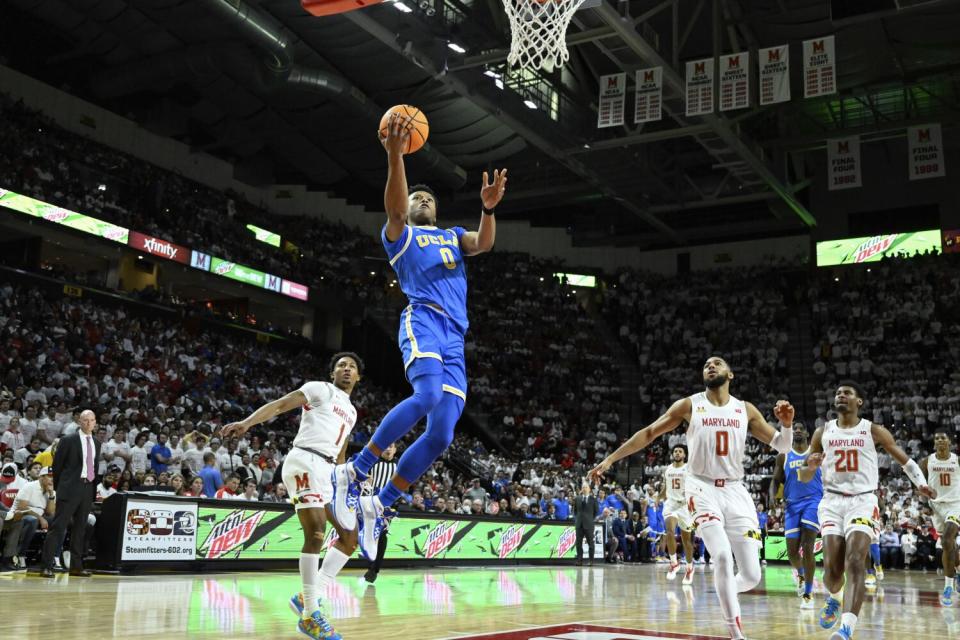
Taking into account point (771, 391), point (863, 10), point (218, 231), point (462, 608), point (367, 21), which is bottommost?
point (462, 608)

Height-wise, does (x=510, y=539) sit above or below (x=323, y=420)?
below

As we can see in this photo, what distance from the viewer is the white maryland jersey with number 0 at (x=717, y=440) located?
6105mm

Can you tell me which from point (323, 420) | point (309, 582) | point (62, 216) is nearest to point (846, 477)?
point (323, 420)

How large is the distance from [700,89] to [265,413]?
758 inches

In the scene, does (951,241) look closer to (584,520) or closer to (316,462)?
(584,520)

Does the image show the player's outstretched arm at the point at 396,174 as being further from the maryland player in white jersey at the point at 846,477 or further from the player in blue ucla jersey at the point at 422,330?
the maryland player in white jersey at the point at 846,477

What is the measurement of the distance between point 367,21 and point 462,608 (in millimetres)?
16546

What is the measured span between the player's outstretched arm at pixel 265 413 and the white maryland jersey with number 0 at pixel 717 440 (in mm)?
2781

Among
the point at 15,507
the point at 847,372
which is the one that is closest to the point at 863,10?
the point at 847,372

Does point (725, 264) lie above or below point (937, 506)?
above

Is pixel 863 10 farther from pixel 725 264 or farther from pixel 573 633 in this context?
pixel 573 633

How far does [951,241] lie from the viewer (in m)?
34.3

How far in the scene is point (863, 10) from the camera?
931 inches

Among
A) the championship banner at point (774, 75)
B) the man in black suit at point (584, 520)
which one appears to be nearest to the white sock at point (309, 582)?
the man in black suit at point (584, 520)
